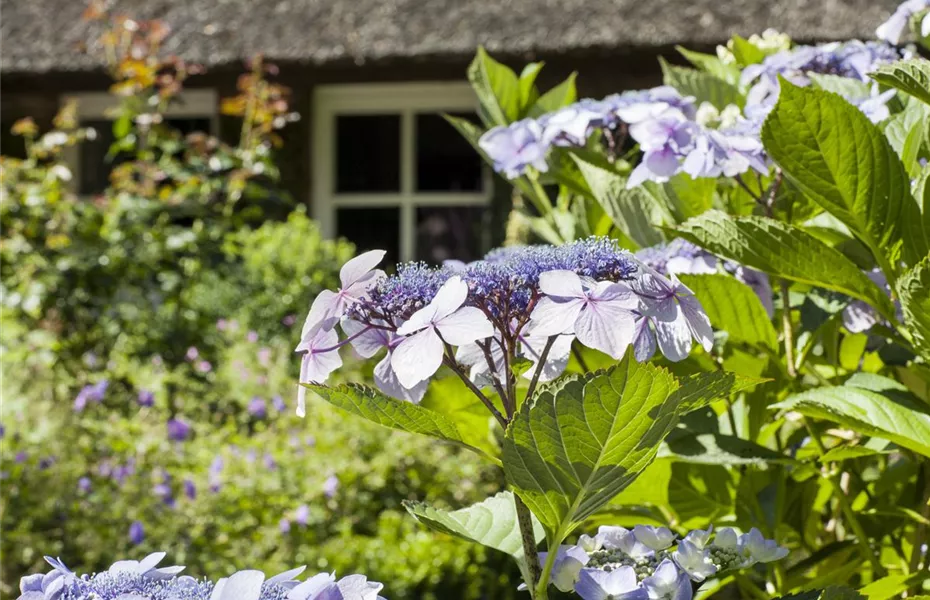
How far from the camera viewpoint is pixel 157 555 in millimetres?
757

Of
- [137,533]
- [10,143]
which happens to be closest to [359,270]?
→ [137,533]

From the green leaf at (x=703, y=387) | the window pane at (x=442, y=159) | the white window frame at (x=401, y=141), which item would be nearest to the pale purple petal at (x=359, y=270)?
the green leaf at (x=703, y=387)

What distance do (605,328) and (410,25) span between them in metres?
5.84

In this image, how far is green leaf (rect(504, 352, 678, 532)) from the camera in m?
0.67

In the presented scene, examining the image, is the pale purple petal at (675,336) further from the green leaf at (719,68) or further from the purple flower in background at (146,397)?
the purple flower in background at (146,397)

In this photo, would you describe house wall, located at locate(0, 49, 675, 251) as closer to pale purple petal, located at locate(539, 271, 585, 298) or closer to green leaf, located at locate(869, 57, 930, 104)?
green leaf, located at locate(869, 57, 930, 104)

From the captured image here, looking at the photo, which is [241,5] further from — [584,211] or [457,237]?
[584,211]

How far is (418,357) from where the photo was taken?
0.69 metres

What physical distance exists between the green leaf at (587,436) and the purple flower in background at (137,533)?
2223 mm

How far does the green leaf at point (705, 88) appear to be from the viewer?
134 cm

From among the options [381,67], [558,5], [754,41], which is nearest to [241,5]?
[381,67]

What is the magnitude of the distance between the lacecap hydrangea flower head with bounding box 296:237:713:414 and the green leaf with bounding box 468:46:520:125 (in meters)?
0.71

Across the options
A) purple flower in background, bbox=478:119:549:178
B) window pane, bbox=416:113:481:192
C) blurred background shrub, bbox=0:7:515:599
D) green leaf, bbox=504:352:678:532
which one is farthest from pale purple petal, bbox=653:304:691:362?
window pane, bbox=416:113:481:192

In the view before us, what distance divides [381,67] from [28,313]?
260 cm
